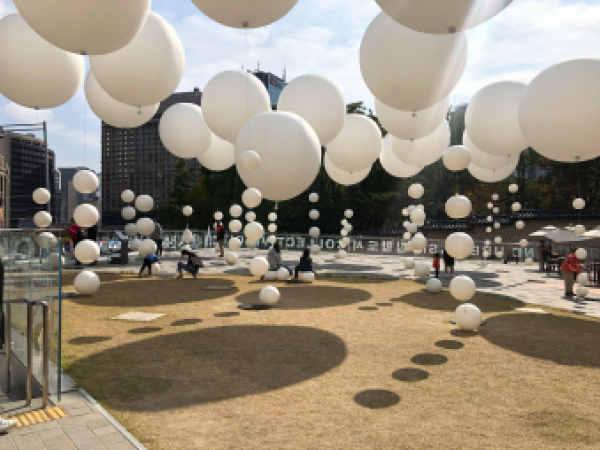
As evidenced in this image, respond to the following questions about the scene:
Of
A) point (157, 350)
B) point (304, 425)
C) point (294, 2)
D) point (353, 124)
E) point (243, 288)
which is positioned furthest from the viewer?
point (243, 288)

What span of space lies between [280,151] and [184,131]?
4280mm

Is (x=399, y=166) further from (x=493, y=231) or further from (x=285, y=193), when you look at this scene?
(x=493, y=231)

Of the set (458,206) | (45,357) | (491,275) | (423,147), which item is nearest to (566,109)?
(458,206)

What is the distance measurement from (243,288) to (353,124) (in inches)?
215

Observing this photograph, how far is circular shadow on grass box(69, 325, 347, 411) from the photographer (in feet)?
16.3

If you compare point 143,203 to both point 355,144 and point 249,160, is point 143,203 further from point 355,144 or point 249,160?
point 249,160

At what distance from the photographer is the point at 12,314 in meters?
5.67

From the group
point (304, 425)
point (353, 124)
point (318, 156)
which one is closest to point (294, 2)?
point (318, 156)

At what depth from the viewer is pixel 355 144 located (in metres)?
11.1

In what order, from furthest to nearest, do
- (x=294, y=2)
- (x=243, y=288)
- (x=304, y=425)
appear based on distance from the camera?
(x=243, y=288)
(x=294, y=2)
(x=304, y=425)

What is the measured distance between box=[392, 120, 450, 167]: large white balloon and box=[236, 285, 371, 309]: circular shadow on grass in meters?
3.88

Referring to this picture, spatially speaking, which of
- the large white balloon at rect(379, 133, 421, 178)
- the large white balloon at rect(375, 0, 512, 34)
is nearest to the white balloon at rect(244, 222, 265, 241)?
the large white balloon at rect(375, 0, 512, 34)

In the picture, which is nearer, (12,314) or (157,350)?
(12,314)

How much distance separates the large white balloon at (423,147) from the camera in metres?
11.8
